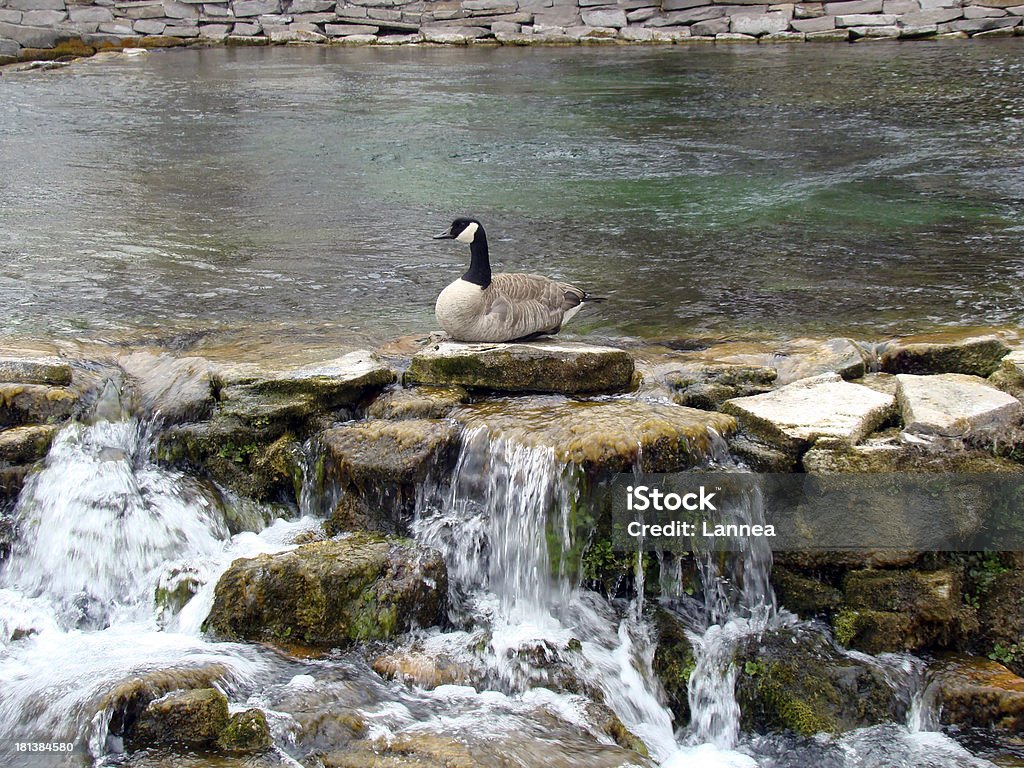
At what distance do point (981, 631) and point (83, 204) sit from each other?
9.75 metres

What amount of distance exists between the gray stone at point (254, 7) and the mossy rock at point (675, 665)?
998 inches

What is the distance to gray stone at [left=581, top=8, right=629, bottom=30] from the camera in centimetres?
2575

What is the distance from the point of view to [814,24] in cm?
2455

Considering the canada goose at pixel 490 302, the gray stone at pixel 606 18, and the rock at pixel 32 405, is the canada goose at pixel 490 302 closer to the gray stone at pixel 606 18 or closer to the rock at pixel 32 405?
the rock at pixel 32 405

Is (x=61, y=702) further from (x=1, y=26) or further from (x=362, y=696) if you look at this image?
(x=1, y=26)

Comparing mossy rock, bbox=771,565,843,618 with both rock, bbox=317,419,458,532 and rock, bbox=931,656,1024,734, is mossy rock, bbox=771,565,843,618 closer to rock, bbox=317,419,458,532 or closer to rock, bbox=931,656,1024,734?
rock, bbox=931,656,1024,734

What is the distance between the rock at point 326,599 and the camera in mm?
5676

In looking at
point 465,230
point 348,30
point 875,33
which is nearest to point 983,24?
point 875,33

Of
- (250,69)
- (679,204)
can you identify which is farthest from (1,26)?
(679,204)

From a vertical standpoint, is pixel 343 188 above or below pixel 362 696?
above

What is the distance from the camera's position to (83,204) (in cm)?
1136

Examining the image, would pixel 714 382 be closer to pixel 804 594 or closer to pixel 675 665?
pixel 804 594

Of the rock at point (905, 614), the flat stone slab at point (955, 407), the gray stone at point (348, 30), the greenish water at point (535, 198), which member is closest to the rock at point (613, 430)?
the flat stone slab at point (955, 407)

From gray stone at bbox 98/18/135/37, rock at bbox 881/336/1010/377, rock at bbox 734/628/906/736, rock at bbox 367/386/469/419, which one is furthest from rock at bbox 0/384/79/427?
gray stone at bbox 98/18/135/37
